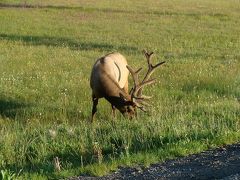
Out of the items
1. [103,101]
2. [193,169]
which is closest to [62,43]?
[103,101]

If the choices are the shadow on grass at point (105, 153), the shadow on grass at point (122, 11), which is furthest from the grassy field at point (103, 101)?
the shadow on grass at point (122, 11)

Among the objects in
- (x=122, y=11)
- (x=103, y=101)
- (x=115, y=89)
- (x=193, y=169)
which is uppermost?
(x=122, y=11)

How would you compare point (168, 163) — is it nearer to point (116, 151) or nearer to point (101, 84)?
point (116, 151)

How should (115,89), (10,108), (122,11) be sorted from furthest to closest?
1. (122,11)
2. (10,108)
3. (115,89)

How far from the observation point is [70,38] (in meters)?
27.8

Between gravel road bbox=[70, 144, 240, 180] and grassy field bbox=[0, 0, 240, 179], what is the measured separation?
24 centimetres

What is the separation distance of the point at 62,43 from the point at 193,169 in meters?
18.9

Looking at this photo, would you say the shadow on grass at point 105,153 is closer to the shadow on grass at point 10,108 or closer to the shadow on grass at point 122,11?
the shadow on grass at point 10,108

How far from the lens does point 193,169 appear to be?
7199 mm

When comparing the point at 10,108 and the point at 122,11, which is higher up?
the point at 122,11

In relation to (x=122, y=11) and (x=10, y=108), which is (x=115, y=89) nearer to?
(x=10, y=108)

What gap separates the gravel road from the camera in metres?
6.90

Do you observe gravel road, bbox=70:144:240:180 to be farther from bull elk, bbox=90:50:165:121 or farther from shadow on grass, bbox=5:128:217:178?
bull elk, bbox=90:50:165:121

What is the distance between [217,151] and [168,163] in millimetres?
902
